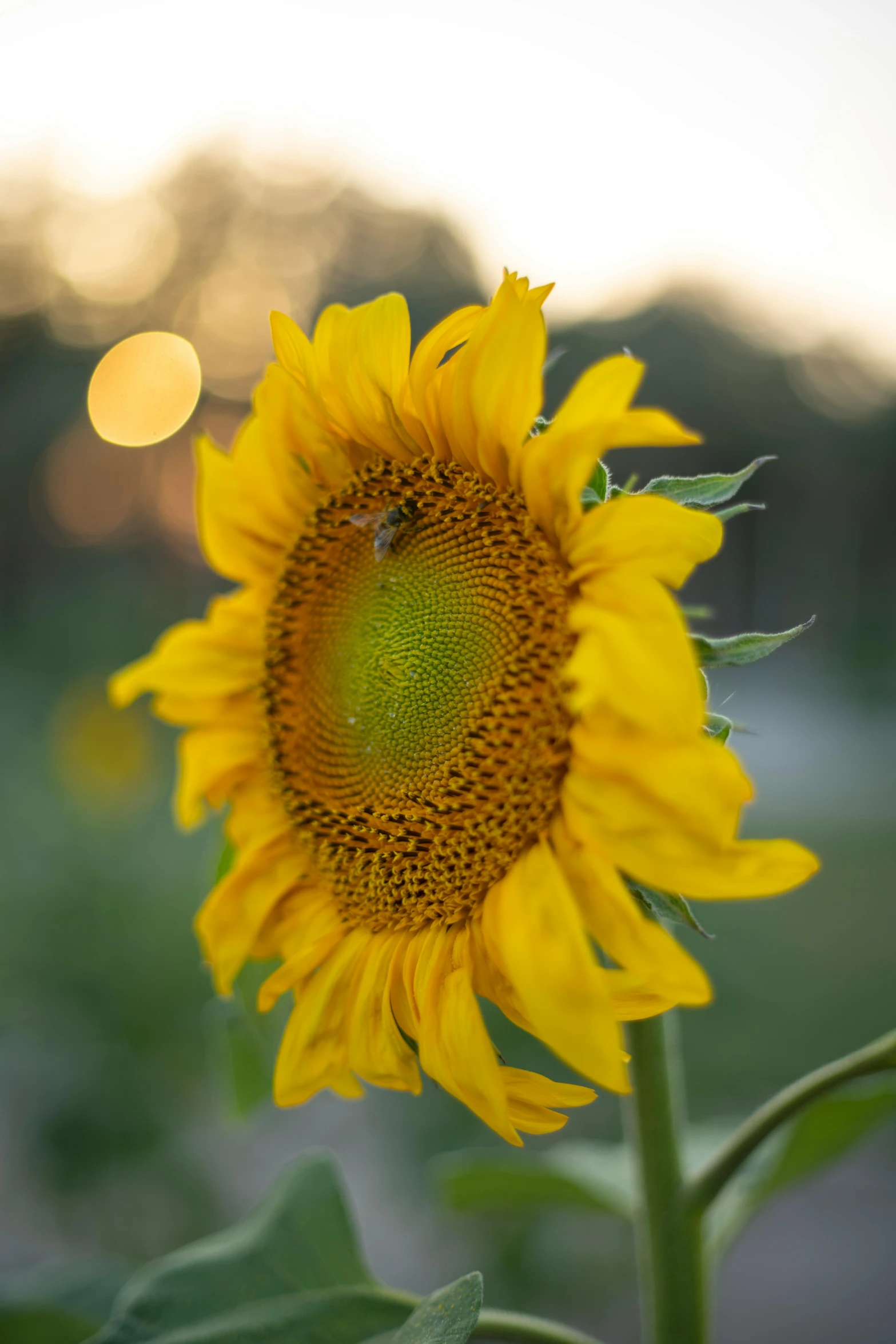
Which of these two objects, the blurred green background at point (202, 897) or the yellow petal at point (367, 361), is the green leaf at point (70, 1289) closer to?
the blurred green background at point (202, 897)

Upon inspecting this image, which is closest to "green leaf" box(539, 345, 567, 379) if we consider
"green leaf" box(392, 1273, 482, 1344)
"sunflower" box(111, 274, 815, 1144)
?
"sunflower" box(111, 274, 815, 1144)

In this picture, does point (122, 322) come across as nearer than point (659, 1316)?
No

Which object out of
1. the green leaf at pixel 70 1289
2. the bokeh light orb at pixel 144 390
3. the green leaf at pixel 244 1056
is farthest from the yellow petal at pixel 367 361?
the green leaf at pixel 70 1289

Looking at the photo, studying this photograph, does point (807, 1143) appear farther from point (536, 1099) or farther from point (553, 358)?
point (553, 358)

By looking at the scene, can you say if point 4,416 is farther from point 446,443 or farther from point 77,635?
point 446,443

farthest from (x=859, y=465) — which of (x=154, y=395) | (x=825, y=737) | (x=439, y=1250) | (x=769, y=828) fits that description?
(x=154, y=395)

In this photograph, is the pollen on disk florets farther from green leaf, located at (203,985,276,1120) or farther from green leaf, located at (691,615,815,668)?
green leaf, located at (203,985,276,1120)

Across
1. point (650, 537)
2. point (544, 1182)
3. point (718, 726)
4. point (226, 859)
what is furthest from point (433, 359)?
point (544, 1182)
